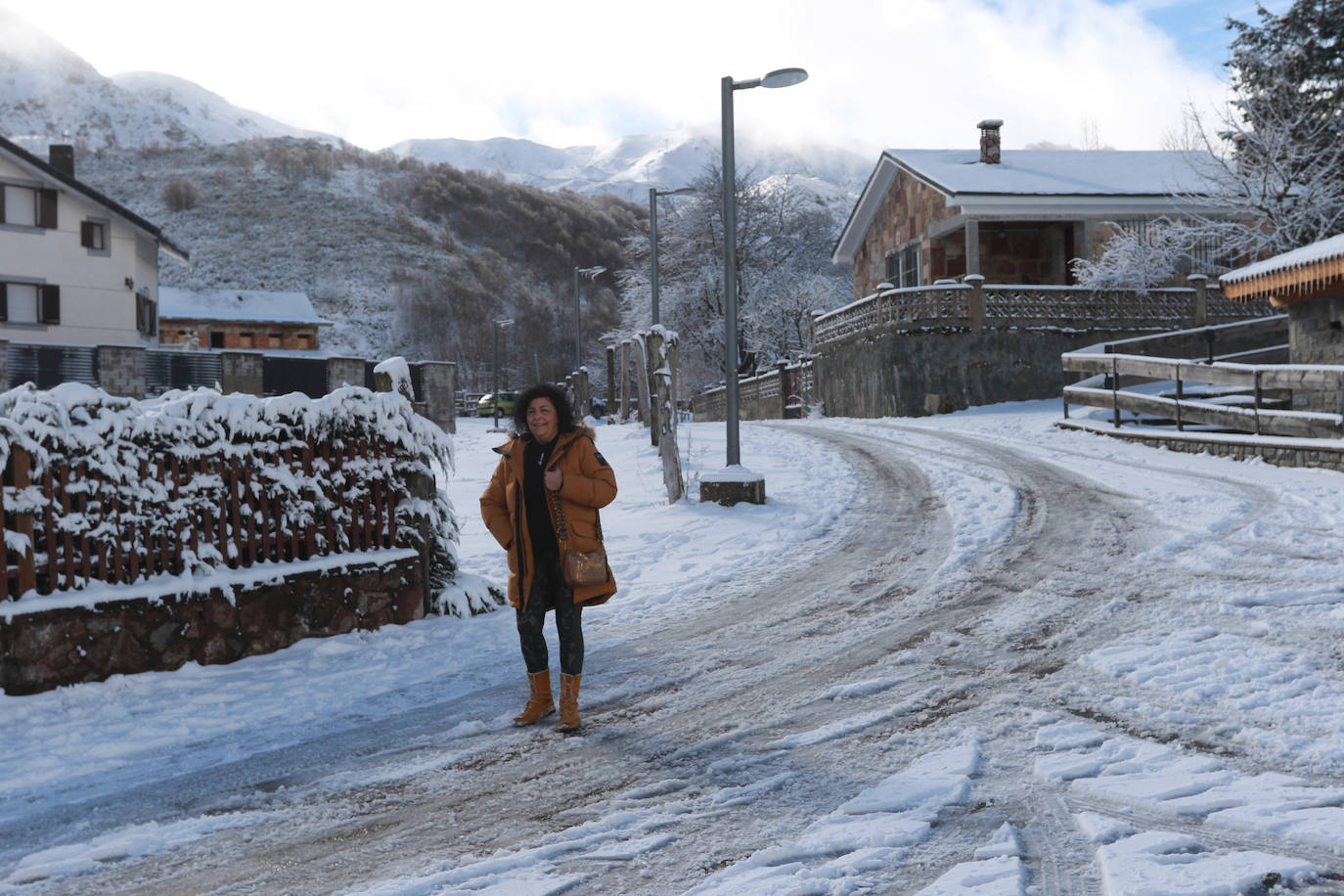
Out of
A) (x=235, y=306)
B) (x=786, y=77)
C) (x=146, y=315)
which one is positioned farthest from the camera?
(x=235, y=306)

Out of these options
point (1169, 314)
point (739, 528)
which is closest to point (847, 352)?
point (1169, 314)

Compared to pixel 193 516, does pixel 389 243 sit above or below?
above

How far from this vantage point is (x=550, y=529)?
16.5 ft

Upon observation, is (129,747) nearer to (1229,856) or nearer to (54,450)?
(54,450)

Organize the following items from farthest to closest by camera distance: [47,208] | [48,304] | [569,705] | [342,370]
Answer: [48,304]
[47,208]
[342,370]
[569,705]

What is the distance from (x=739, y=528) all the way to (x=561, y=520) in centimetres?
601

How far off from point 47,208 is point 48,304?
308cm

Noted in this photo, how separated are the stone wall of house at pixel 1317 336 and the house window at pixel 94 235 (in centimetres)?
3418

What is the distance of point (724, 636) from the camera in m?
6.62

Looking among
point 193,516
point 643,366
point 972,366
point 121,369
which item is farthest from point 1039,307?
point 121,369

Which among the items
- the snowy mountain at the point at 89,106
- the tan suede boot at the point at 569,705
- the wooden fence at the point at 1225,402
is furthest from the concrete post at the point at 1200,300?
the snowy mountain at the point at 89,106

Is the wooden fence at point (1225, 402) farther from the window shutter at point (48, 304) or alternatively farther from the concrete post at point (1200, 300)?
the window shutter at point (48, 304)

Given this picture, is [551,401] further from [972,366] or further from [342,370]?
[342,370]

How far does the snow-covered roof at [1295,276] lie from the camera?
1286cm
